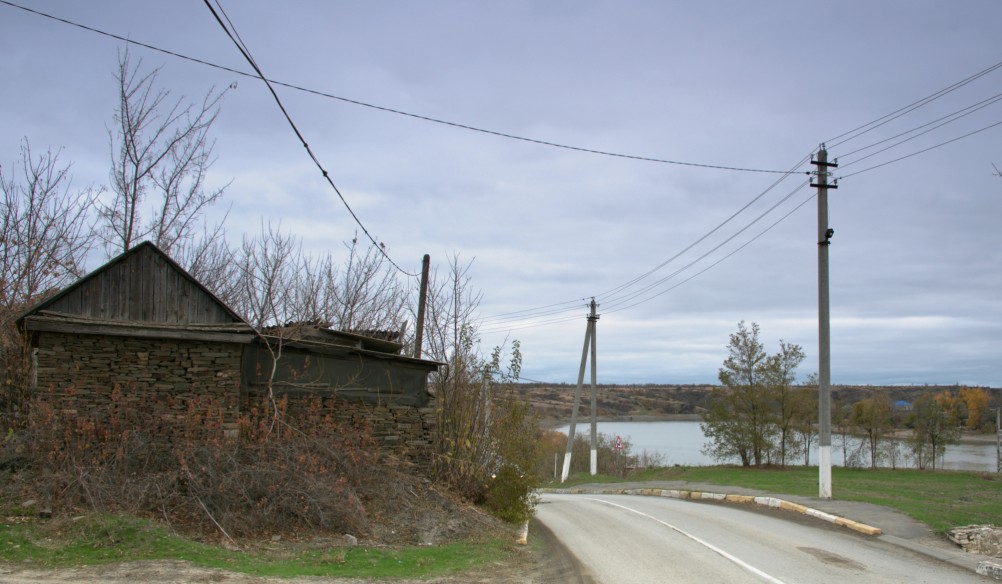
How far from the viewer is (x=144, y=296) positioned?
50.0 ft

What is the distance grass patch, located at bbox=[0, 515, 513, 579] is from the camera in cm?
966

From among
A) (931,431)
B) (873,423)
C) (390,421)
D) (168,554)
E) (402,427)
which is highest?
(390,421)

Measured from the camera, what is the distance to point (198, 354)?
14.2m

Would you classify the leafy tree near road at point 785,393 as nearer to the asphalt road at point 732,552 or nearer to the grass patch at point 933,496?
the grass patch at point 933,496

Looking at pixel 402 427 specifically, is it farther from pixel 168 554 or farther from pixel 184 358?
pixel 168 554

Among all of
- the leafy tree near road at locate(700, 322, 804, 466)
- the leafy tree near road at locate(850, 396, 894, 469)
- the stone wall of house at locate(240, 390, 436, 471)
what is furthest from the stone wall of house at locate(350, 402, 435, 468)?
the leafy tree near road at locate(850, 396, 894, 469)

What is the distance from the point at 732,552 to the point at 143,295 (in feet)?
41.0

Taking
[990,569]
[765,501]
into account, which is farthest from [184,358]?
[765,501]

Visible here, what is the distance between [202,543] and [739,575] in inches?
310

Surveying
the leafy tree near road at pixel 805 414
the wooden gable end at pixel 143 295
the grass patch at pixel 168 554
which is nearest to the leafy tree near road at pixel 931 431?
the leafy tree near road at pixel 805 414

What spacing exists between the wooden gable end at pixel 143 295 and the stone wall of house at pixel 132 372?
0.91 metres

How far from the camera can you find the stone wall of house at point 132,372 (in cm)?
1335

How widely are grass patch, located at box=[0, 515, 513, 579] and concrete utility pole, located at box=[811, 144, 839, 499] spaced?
1175 centimetres

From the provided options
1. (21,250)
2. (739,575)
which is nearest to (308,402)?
(739,575)
